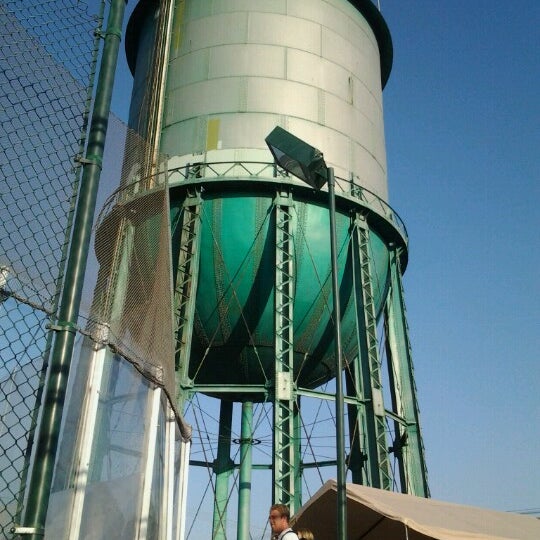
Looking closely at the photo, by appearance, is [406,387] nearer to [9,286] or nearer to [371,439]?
[371,439]

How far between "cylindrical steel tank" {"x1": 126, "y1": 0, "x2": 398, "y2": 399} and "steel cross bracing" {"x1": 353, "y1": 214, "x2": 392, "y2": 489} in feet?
→ 1.09

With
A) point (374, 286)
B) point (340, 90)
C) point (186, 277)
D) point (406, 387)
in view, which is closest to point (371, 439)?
point (406, 387)

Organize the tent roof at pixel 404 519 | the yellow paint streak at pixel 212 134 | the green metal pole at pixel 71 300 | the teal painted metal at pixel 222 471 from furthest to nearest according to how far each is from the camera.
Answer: the teal painted metal at pixel 222 471 < the yellow paint streak at pixel 212 134 < the tent roof at pixel 404 519 < the green metal pole at pixel 71 300

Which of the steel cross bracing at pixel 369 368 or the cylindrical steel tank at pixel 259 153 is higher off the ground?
the cylindrical steel tank at pixel 259 153

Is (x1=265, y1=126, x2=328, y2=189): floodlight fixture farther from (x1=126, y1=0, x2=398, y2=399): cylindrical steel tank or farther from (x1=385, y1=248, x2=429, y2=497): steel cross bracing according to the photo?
(x1=385, y1=248, x2=429, y2=497): steel cross bracing

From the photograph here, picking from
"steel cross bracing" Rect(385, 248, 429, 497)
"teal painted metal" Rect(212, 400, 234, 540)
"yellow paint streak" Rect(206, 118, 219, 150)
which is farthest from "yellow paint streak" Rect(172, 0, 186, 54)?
"teal painted metal" Rect(212, 400, 234, 540)

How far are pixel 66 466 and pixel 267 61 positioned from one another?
36.5ft

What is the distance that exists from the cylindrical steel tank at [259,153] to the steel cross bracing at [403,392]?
1.09ft

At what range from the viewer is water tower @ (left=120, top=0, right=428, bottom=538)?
11656 millimetres

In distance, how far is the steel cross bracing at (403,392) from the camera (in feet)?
39.7

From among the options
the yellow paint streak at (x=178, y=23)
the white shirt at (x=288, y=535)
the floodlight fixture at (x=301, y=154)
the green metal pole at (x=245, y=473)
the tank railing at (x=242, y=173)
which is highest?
the yellow paint streak at (x=178, y=23)

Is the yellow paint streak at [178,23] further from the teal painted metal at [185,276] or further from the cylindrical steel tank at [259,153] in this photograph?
the teal painted metal at [185,276]

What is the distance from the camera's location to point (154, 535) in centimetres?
394

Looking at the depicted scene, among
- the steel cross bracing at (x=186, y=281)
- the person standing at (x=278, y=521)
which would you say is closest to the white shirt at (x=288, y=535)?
the person standing at (x=278, y=521)
